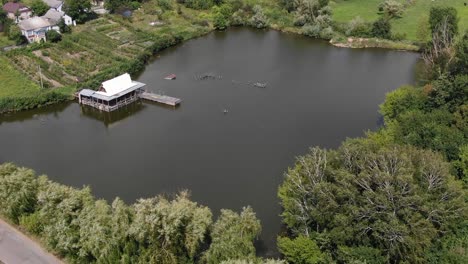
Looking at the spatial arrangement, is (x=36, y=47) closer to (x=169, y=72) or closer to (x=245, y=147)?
(x=169, y=72)

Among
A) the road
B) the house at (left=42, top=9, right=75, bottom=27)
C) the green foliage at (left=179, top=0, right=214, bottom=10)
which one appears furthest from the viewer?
the green foliage at (left=179, top=0, right=214, bottom=10)

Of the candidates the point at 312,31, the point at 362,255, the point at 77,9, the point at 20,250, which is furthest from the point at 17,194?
the point at 312,31

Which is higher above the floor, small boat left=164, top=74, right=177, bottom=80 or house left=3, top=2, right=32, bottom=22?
house left=3, top=2, right=32, bottom=22

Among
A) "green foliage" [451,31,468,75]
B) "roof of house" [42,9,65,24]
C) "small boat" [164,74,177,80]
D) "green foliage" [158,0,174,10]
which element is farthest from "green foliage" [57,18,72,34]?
"green foliage" [451,31,468,75]

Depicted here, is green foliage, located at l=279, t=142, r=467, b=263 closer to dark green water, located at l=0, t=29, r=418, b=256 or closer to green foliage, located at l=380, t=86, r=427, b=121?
dark green water, located at l=0, t=29, r=418, b=256

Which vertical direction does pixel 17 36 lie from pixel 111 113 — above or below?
above

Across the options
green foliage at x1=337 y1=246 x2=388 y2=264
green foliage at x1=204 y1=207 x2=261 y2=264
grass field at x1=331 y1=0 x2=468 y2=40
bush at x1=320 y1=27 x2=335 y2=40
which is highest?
grass field at x1=331 y1=0 x2=468 y2=40

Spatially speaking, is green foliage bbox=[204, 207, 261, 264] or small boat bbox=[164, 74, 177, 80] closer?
green foliage bbox=[204, 207, 261, 264]

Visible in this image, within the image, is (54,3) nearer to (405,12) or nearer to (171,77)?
(171,77)
